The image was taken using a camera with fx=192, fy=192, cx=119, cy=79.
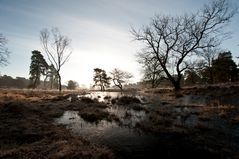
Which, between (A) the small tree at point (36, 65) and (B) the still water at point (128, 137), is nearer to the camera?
(B) the still water at point (128, 137)

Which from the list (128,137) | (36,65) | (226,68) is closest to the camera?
(128,137)

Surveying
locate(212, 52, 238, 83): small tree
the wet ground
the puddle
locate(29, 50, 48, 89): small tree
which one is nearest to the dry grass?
the wet ground

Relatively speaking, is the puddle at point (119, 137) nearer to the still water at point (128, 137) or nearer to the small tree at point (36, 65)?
the still water at point (128, 137)

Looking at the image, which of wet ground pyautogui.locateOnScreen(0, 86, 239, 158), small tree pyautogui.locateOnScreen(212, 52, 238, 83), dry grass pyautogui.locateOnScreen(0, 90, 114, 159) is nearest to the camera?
dry grass pyautogui.locateOnScreen(0, 90, 114, 159)

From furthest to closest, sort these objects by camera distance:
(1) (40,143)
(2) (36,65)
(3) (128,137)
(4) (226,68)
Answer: (2) (36,65), (4) (226,68), (3) (128,137), (1) (40,143)

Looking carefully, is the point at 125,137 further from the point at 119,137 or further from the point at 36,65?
the point at 36,65

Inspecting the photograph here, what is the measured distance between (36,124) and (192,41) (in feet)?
75.5

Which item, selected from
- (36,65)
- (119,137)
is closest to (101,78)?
(36,65)

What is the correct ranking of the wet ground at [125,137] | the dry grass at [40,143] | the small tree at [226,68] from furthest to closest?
1. the small tree at [226,68]
2. the wet ground at [125,137]
3. the dry grass at [40,143]

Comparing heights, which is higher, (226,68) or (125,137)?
(226,68)

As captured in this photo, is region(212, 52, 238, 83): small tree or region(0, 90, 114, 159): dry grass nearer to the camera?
region(0, 90, 114, 159): dry grass

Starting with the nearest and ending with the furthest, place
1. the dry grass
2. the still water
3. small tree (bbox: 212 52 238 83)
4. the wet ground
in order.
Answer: the dry grass → the wet ground → the still water → small tree (bbox: 212 52 238 83)

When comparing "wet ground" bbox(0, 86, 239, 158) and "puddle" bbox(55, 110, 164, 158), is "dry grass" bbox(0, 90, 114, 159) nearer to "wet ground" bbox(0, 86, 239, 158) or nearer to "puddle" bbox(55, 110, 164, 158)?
"wet ground" bbox(0, 86, 239, 158)

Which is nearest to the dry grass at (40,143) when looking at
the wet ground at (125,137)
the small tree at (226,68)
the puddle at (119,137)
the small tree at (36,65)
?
the wet ground at (125,137)
